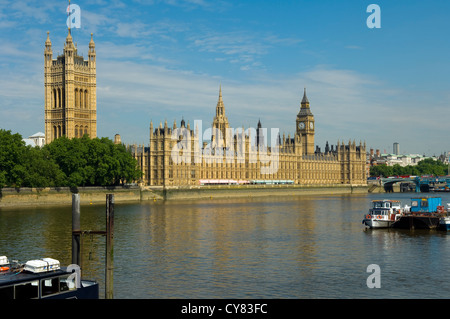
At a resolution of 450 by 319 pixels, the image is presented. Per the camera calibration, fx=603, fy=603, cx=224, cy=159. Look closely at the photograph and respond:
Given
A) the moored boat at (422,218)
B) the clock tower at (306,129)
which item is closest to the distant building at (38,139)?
the clock tower at (306,129)

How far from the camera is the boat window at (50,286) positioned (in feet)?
55.2

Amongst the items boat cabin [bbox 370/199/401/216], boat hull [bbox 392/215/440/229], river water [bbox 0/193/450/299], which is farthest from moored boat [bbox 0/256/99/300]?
boat hull [bbox 392/215/440/229]

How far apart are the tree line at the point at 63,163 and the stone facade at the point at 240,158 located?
18.3 meters

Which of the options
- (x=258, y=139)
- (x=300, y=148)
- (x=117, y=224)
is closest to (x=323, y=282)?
(x=117, y=224)

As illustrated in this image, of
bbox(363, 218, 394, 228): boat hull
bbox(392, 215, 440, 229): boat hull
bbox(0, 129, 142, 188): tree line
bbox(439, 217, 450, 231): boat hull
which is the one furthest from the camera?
bbox(0, 129, 142, 188): tree line

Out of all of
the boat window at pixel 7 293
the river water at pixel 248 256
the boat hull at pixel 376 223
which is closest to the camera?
the boat window at pixel 7 293

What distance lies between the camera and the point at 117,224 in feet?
157

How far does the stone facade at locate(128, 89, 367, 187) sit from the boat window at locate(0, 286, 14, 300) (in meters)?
92.0

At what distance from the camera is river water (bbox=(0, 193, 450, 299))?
23578 mm

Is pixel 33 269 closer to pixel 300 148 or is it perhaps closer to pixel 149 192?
pixel 149 192

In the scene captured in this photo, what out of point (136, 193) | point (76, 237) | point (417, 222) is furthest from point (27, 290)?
point (136, 193)

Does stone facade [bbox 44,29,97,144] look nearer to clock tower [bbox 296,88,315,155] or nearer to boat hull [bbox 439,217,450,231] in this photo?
clock tower [bbox 296,88,315,155]

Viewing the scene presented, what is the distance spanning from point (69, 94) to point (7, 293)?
102m

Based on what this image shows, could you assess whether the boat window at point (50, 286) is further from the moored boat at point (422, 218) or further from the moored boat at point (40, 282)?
the moored boat at point (422, 218)
